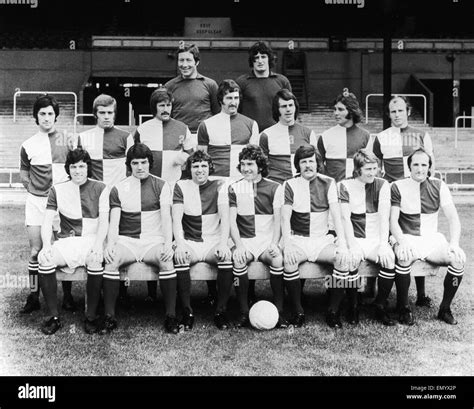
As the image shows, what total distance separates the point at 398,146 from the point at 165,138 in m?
1.84

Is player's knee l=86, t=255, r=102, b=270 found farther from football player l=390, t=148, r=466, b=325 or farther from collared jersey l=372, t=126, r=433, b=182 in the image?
→ collared jersey l=372, t=126, r=433, b=182

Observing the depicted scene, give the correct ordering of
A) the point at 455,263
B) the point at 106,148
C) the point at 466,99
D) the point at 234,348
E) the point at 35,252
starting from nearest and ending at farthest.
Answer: the point at 234,348 < the point at 455,263 < the point at 35,252 < the point at 106,148 < the point at 466,99

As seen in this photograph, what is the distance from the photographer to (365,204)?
15.3ft

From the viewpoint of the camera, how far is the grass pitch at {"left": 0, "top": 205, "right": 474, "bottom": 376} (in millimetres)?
3600

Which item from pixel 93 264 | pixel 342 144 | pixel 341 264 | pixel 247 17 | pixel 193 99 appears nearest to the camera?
pixel 93 264

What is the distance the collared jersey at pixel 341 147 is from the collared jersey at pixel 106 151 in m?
1.59

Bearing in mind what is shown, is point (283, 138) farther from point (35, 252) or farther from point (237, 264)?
point (35, 252)

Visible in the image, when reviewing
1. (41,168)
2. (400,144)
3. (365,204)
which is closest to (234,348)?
(365,204)

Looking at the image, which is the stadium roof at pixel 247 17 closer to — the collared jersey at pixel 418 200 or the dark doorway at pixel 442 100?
the dark doorway at pixel 442 100

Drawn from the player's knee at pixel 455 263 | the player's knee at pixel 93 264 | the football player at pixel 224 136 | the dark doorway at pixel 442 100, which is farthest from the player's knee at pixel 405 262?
the dark doorway at pixel 442 100

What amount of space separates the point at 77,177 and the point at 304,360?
77.2 inches

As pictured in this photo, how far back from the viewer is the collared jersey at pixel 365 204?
4652mm
